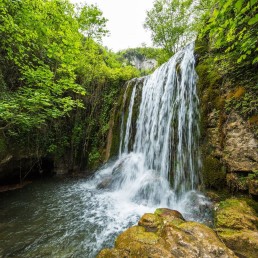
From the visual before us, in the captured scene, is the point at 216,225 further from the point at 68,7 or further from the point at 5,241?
the point at 68,7

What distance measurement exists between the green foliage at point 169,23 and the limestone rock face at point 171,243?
44.9 feet

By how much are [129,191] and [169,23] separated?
12992 mm

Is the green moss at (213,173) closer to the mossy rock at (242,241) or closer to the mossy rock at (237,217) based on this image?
the mossy rock at (237,217)

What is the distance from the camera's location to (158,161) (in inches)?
216

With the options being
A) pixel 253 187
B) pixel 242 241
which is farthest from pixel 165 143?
pixel 242 241

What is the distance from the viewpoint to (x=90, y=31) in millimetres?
9609

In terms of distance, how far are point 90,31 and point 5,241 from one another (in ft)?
33.6

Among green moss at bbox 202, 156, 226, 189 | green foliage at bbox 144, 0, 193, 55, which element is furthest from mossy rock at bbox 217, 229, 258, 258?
green foliage at bbox 144, 0, 193, 55

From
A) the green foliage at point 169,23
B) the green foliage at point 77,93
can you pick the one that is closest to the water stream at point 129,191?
the green foliage at point 77,93

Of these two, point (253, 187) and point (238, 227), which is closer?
point (238, 227)

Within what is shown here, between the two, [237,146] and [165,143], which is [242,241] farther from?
[165,143]

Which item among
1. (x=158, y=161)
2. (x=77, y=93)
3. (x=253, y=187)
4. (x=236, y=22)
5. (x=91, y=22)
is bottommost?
(x=253, y=187)

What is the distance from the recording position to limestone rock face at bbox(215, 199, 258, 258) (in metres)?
2.00

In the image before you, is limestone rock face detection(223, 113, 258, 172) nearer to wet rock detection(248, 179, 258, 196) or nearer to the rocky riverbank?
wet rock detection(248, 179, 258, 196)
